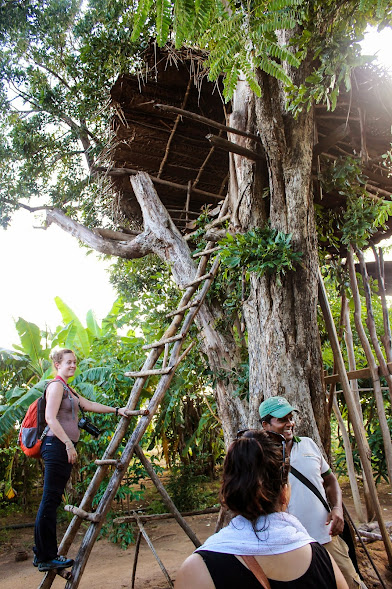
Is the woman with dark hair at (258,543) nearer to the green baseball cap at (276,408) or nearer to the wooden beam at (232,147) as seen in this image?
the green baseball cap at (276,408)

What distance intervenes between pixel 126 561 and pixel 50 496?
2.82 meters

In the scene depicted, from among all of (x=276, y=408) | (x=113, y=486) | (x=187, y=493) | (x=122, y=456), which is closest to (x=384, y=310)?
(x=276, y=408)

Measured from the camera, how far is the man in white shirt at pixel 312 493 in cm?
236

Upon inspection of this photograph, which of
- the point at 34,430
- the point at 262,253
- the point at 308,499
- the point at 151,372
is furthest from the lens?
the point at 151,372

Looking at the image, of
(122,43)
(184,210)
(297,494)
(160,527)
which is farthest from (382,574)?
(122,43)

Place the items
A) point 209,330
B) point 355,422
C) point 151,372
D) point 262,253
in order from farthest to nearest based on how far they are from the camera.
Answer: point 209,330 < point 355,422 < point 151,372 < point 262,253

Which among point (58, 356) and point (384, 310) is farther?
point (384, 310)

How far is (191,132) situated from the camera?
18.0 feet

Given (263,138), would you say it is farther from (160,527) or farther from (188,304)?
(160,527)

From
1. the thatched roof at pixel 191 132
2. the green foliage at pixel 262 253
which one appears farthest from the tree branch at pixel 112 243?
the green foliage at pixel 262 253

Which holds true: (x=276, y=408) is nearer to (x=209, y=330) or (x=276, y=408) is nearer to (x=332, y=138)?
(x=209, y=330)

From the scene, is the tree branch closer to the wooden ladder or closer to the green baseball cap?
the wooden ladder

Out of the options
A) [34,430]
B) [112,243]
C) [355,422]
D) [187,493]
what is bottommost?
[187,493]

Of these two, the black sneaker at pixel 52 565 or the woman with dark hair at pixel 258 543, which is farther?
the black sneaker at pixel 52 565
